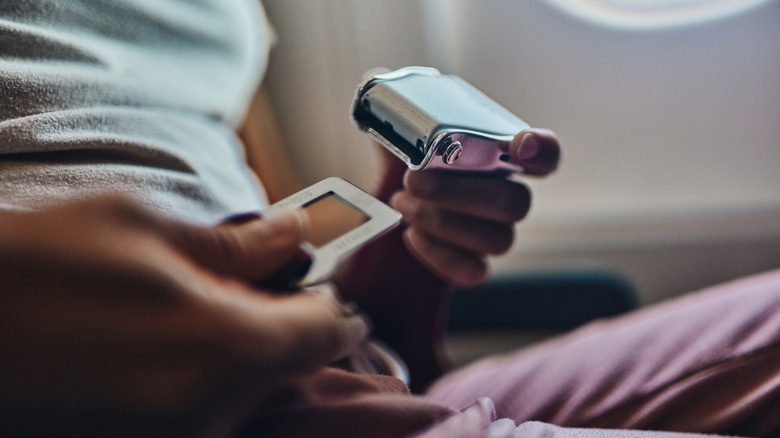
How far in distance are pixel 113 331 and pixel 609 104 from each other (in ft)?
2.43

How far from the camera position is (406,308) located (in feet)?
1.46

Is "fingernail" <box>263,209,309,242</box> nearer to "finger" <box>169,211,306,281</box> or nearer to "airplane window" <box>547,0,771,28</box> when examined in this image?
"finger" <box>169,211,306,281</box>

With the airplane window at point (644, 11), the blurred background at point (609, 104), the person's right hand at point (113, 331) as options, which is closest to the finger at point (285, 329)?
the person's right hand at point (113, 331)

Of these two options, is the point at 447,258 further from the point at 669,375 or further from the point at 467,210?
the point at 669,375

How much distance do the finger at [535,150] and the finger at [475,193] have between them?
0.07ft

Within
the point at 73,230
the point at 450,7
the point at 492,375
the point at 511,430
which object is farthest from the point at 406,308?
the point at 450,7

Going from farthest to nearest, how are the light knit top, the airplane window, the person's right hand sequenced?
the airplane window < the light knit top < the person's right hand

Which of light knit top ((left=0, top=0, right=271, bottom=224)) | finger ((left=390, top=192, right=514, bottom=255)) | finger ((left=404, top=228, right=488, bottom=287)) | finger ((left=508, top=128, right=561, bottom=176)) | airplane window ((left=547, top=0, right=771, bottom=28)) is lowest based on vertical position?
finger ((left=404, top=228, right=488, bottom=287))

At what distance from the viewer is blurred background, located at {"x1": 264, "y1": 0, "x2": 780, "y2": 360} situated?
677 mm

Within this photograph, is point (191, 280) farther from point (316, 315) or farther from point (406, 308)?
point (406, 308)

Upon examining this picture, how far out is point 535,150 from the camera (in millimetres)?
315

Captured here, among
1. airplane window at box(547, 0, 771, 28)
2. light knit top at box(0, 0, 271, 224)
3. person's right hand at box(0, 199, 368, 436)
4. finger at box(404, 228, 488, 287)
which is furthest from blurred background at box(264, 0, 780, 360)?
person's right hand at box(0, 199, 368, 436)

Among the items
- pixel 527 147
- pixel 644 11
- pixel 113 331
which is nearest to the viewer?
pixel 113 331

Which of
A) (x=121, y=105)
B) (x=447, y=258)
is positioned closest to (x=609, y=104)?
(x=447, y=258)
